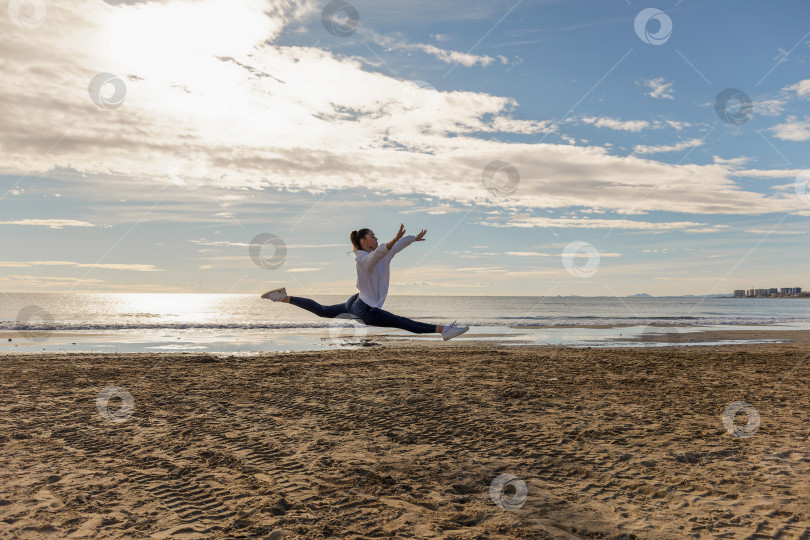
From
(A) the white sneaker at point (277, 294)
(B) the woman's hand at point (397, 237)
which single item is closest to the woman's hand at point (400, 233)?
(B) the woman's hand at point (397, 237)

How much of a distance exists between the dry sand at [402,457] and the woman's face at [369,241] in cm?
327

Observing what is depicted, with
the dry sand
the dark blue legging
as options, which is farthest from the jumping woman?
the dry sand

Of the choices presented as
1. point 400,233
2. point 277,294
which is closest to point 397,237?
point 400,233

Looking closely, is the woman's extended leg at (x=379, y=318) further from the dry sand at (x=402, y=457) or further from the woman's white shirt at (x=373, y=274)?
the dry sand at (x=402, y=457)

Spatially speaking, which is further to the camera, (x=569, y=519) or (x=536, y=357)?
(x=536, y=357)

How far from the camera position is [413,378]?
588 inches

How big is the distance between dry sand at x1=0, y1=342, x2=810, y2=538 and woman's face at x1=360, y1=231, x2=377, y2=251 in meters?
3.27

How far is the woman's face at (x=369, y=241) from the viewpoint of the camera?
278 inches

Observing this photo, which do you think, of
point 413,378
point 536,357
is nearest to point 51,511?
point 413,378

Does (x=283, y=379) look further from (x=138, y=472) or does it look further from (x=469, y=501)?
(x=469, y=501)

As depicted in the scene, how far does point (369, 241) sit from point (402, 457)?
11.4 ft

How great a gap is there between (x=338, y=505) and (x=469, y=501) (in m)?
1.65

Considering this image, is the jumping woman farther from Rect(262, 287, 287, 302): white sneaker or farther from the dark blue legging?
Rect(262, 287, 287, 302): white sneaker

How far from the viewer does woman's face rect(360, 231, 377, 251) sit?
7.05 meters
